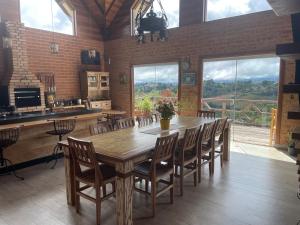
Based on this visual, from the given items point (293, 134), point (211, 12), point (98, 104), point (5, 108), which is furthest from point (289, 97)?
point (5, 108)

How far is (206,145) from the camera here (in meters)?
4.02

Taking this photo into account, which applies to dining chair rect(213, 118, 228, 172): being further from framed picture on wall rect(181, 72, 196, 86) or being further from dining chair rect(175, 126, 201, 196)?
framed picture on wall rect(181, 72, 196, 86)

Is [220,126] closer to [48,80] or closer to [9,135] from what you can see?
[9,135]

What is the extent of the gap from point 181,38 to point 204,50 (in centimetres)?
83

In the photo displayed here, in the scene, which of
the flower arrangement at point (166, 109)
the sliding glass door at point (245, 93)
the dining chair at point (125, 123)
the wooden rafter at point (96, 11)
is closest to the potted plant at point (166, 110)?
the flower arrangement at point (166, 109)

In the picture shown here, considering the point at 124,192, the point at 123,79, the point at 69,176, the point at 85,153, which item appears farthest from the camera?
the point at 123,79

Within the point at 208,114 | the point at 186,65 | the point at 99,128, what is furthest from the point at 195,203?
the point at 186,65

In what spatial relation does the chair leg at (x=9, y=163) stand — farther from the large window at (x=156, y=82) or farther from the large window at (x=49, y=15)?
the large window at (x=49, y=15)

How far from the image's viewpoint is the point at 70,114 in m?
4.93

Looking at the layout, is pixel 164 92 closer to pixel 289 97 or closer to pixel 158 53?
pixel 158 53

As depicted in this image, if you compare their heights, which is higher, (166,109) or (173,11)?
(173,11)

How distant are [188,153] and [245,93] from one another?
3.36 metres

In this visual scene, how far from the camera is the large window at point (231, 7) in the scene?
5.52 metres

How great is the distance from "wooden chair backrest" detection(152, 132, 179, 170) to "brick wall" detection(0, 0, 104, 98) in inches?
215
